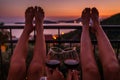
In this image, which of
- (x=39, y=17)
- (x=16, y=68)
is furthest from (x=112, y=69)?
(x=39, y=17)

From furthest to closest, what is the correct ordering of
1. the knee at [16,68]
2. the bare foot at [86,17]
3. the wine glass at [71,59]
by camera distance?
the bare foot at [86,17], the knee at [16,68], the wine glass at [71,59]

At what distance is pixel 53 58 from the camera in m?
2.18

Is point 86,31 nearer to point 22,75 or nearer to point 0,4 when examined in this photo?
point 22,75

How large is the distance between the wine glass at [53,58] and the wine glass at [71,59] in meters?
0.05

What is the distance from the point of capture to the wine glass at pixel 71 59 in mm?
2077

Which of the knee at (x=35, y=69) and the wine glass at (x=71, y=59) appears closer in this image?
the wine glass at (x=71, y=59)

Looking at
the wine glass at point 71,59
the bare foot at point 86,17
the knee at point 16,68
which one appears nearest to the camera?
the wine glass at point 71,59

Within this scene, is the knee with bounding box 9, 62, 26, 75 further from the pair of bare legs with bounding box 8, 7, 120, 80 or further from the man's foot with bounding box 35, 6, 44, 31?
the man's foot with bounding box 35, 6, 44, 31

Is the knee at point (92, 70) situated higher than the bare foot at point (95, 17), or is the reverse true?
the bare foot at point (95, 17)

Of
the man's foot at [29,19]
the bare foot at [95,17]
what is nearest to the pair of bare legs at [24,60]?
the man's foot at [29,19]

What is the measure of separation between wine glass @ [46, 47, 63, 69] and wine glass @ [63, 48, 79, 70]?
0.17ft

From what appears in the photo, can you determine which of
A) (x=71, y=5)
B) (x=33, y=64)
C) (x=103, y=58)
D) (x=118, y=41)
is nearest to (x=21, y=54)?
(x=33, y=64)

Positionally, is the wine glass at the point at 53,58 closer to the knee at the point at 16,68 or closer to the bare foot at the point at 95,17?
the knee at the point at 16,68

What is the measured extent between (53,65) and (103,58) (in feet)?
1.26
